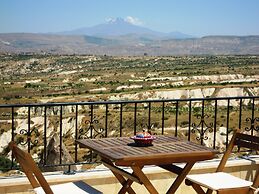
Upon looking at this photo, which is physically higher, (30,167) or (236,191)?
(30,167)

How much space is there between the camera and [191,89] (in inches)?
2771

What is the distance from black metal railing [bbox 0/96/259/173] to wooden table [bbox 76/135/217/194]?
1115 mm

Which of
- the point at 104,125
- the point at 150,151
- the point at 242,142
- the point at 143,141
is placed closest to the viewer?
the point at 150,151

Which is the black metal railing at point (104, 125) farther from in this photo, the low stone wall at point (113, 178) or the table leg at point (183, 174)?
the table leg at point (183, 174)

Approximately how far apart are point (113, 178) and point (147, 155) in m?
1.66

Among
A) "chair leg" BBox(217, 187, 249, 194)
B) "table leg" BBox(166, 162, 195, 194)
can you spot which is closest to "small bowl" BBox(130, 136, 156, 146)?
"table leg" BBox(166, 162, 195, 194)

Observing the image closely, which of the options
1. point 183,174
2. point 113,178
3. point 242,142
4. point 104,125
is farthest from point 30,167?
point 104,125

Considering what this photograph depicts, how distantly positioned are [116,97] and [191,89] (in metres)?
11.6

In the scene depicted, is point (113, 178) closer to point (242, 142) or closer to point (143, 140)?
point (143, 140)

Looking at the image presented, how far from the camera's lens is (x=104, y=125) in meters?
40.8

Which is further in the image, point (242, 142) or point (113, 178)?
point (113, 178)

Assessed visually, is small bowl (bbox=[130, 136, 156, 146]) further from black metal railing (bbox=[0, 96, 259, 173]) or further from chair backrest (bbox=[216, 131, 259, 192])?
black metal railing (bbox=[0, 96, 259, 173])

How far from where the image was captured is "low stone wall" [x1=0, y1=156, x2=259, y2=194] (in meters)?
5.01

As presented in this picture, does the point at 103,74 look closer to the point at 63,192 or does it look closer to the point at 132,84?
the point at 132,84
